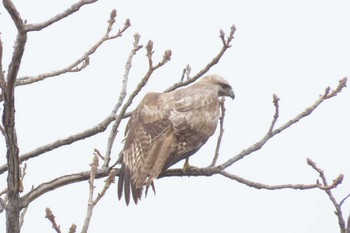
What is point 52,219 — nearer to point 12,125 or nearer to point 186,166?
point 12,125

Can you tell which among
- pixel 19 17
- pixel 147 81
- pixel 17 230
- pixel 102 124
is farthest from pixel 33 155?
pixel 19 17

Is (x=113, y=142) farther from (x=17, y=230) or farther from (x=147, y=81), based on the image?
(x=17, y=230)

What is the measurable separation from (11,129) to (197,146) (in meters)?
3.31

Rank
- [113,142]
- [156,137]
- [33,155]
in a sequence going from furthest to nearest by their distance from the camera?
[156,137] < [33,155] < [113,142]

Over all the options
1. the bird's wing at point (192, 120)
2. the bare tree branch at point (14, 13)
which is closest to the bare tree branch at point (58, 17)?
the bare tree branch at point (14, 13)

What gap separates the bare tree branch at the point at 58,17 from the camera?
169 inches

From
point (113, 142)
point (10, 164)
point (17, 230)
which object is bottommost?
point (17, 230)

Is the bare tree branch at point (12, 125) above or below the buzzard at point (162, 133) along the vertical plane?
below

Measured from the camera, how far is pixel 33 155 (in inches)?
247

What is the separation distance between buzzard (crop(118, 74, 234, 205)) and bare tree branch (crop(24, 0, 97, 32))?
8.06 feet

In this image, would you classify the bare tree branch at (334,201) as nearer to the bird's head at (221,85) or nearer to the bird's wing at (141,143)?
the bird's wing at (141,143)

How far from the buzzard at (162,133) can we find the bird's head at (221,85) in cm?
82

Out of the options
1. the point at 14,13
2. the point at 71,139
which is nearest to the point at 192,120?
the point at 71,139

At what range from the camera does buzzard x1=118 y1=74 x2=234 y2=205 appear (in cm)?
688
